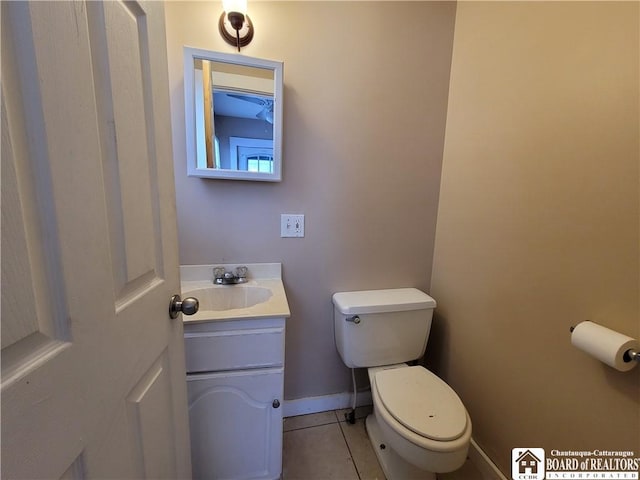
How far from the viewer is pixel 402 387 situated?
1164mm

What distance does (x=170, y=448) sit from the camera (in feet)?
2.41

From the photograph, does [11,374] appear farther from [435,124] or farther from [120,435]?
[435,124]

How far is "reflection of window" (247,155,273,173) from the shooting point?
4.04ft

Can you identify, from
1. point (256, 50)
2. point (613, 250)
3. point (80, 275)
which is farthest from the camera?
point (256, 50)

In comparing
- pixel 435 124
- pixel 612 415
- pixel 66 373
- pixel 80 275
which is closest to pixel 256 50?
pixel 435 124

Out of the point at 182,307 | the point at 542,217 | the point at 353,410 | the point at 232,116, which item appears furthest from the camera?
the point at 353,410

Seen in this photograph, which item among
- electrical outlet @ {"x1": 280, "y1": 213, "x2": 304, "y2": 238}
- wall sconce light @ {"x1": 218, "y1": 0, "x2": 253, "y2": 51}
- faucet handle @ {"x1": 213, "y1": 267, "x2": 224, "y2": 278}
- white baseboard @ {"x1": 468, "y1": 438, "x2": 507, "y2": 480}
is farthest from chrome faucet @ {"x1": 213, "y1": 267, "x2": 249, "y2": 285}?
white baseboard @ {"x1": 468, "y1": 438, "x2": 507, "y2": 480}

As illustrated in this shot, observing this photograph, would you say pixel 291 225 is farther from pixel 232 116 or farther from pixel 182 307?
pixel 182 307

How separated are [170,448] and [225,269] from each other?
731mm

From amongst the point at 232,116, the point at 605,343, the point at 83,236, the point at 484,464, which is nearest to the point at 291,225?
the point at 232,116

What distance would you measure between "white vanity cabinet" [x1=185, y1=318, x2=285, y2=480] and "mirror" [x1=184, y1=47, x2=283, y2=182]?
693mm

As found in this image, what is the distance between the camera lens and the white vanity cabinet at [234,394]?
38.5 inches

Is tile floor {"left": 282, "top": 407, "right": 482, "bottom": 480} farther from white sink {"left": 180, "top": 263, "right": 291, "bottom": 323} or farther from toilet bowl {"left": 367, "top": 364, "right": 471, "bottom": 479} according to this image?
white sink {"left": 180, "top": 263, "right": 291, "bottom": 323}

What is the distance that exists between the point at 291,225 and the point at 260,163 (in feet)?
1.10
